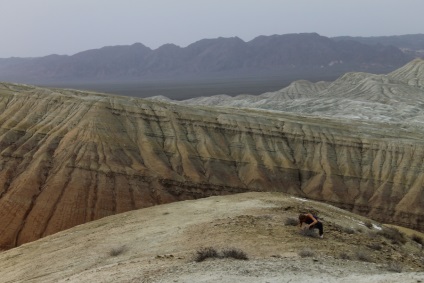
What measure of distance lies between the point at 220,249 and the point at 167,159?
3494cm

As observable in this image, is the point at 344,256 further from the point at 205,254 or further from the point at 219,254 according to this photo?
the point at 205,254

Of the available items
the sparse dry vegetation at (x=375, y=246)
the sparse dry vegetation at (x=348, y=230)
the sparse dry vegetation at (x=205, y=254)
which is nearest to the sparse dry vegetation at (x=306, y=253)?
the sparse dry vegetation at (x=205, y=254)

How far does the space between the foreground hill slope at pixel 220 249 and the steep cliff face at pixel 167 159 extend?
1668 cm

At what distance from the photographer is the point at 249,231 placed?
734 inches

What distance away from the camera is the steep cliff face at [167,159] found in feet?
139

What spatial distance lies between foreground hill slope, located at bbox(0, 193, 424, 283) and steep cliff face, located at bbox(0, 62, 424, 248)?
657 inches

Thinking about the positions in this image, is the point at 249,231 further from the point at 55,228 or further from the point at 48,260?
the point at 55,228

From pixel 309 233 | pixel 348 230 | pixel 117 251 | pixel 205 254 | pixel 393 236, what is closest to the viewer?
pixel 205 254

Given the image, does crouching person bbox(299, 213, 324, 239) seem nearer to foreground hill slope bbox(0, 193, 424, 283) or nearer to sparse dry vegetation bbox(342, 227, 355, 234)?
foreground hill slope bbox(0, 193, 424, 283)

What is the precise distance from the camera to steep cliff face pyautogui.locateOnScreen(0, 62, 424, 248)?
42.2 metres

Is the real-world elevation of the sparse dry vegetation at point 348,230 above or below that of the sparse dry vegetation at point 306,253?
below

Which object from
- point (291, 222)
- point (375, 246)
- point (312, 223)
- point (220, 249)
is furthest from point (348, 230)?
point (220, 249)

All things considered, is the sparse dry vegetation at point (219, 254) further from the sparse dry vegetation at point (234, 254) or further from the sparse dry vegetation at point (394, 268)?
the sparse dry vegetation at point (394, 268)

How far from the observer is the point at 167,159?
50.9m
